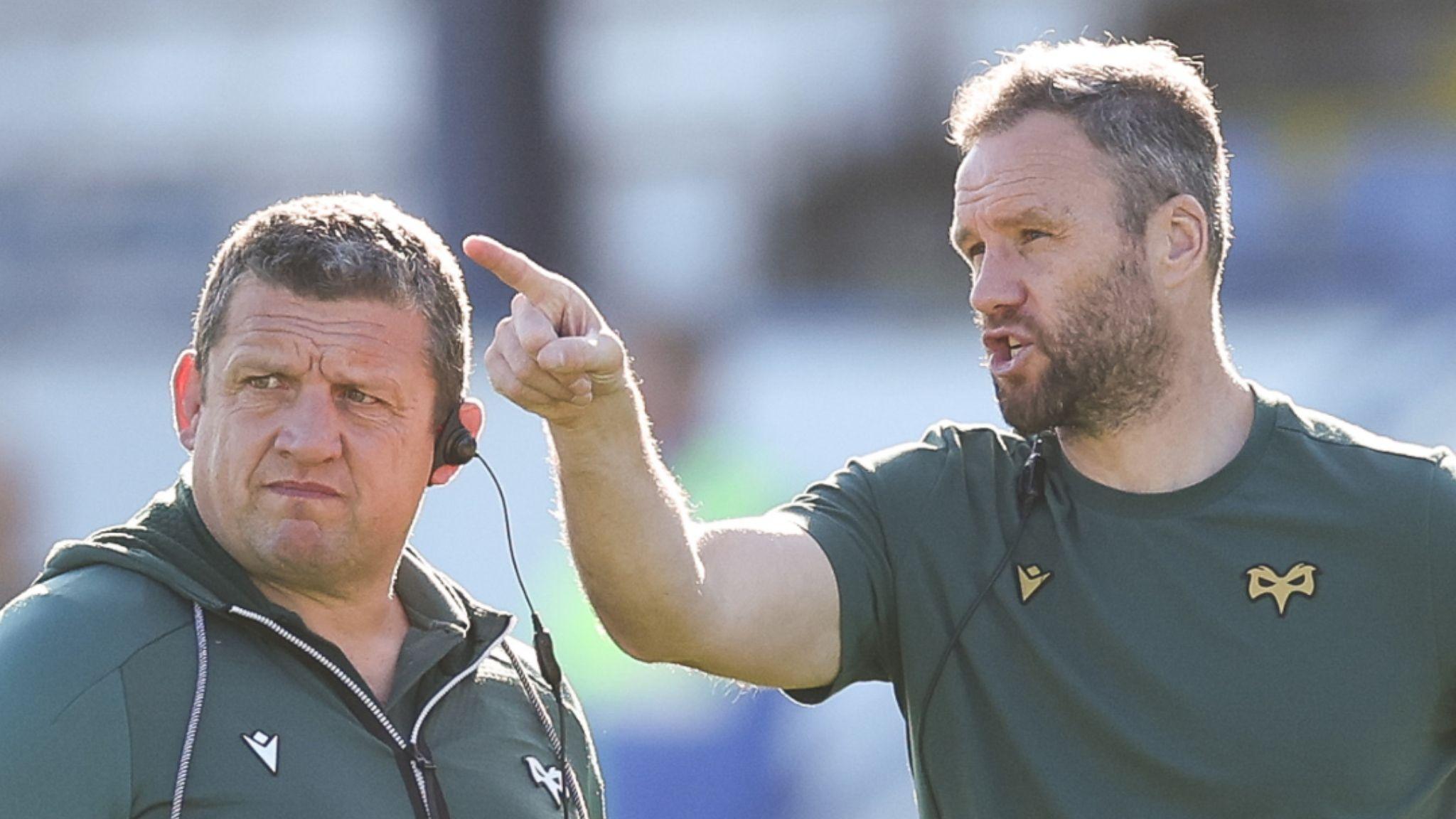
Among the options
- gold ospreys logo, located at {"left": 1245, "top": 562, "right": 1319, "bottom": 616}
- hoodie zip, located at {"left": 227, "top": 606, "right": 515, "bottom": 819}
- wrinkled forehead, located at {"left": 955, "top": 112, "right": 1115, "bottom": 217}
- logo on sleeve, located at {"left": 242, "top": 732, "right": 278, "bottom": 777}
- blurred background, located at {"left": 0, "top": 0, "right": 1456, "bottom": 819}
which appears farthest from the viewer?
blurred background, located at {"left": 0, "top": 0, "right": 1456, "bottom": 819}

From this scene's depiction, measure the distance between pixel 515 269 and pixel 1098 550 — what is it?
969 millimetres

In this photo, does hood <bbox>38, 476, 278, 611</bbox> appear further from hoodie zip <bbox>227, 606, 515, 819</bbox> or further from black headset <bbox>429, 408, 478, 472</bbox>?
black headset <bbox>429, 408, 478, 472</bbox>

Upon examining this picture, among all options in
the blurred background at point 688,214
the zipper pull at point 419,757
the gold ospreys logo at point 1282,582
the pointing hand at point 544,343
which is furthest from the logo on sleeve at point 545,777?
the blurred background at point 688,214

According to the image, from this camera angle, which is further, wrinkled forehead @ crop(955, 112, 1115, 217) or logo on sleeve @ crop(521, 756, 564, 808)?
wrinkled forehead @ crop(955, 112, 1115, 217)

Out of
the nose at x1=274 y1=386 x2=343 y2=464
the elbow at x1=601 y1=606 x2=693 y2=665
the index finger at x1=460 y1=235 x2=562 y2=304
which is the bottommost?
the elbow at x1=601 y1=606 x2=693 y2=665

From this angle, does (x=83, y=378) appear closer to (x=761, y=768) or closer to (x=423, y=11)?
(x=423, y=11)

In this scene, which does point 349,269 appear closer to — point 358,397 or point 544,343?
point 358,397

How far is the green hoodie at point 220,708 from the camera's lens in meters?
2.32

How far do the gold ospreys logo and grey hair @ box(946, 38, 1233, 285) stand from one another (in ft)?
1.51

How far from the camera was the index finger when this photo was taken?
2.30m

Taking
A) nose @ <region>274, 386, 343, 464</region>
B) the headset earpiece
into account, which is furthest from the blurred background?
nose @ <region>274, 386, 343, 464</region>

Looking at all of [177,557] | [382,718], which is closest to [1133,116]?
[382,718]

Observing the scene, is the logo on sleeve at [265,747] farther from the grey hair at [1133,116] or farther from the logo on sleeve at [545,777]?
the grey hair at [1133,116]

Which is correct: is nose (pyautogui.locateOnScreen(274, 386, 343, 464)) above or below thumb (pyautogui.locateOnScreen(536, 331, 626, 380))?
below
